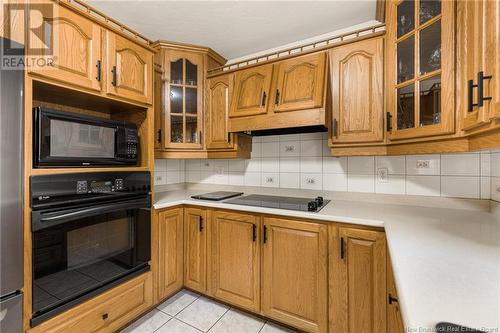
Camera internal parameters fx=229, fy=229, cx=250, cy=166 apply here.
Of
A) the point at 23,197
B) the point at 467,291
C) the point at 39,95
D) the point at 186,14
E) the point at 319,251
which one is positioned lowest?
the point at 319,251

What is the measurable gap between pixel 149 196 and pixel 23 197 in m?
0.70

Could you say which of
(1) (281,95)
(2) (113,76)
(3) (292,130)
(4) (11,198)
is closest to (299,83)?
(1) (281,95)

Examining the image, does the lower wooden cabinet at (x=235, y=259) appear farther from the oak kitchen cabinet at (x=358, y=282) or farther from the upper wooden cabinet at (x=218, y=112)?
the upper wooden cabinet at (x=218, y=112)

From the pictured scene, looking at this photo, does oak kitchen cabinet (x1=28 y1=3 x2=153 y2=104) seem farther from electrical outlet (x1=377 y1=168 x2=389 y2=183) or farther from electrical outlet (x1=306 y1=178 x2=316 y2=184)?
electrical outlet (x1=377 y1=168 x2=389 y2=183)

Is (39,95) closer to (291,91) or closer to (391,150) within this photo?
(291,91)

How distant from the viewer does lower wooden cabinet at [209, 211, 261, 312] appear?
5.41ft

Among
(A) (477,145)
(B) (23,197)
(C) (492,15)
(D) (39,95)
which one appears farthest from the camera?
(D) (39,95)

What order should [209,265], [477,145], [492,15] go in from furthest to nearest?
[209,265]
[477,145]
[492,15]

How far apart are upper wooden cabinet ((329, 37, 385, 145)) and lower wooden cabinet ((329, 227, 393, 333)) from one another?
2.13 ft

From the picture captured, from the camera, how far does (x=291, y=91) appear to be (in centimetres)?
168

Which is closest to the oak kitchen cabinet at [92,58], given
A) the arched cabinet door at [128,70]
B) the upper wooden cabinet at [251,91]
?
the arched cabinet door at [128,70]

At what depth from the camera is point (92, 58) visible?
4.39 feet

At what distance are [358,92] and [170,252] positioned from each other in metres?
1.84

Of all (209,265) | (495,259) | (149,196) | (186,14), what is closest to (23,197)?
(149,196)
